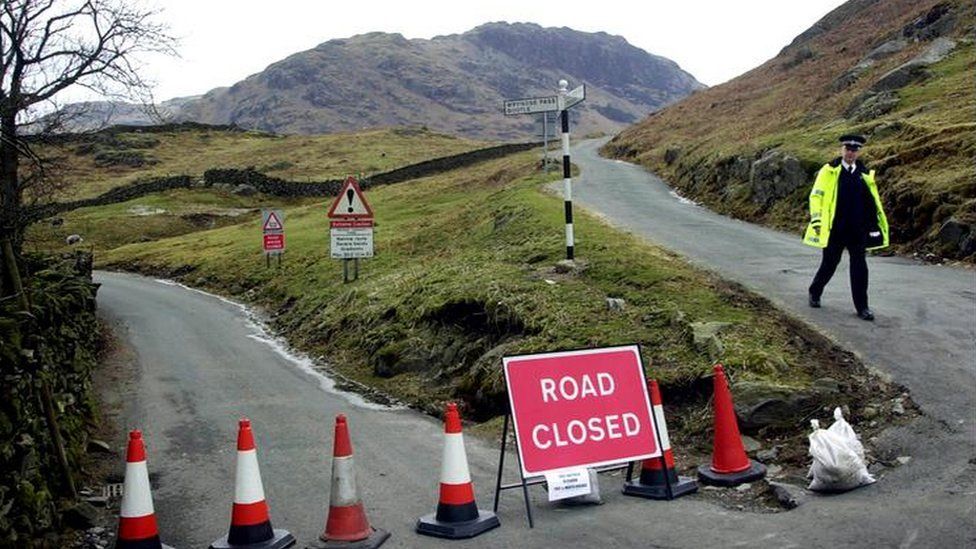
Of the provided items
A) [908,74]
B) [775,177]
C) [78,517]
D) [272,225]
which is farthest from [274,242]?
[908,74]

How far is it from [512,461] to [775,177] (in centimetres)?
1643

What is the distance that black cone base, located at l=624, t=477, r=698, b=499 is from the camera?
22.4 feet

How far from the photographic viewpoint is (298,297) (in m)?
21.3

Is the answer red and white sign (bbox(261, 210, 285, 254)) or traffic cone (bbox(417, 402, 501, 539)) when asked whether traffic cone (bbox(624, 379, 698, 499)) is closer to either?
traffic cone (bbox(417, 402, 501, 539))

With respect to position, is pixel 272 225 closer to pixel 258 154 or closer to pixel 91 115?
pixel 91 115

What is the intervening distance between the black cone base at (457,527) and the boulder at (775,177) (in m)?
17.3

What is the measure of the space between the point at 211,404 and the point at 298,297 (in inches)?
381

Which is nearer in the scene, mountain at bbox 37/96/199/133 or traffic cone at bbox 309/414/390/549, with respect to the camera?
traffic cone at bbox 309/414/390/549

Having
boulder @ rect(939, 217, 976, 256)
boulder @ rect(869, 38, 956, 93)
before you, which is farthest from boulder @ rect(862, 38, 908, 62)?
boulder @ rect(939, 217, 976, 256)

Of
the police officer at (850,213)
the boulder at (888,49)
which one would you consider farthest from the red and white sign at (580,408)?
the boulder at (888,49)

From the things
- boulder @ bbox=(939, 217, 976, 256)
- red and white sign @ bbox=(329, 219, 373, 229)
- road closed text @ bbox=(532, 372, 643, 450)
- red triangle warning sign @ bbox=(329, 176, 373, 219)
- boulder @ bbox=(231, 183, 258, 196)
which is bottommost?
road closed text @ bbox=(532, 372, 643, 450)

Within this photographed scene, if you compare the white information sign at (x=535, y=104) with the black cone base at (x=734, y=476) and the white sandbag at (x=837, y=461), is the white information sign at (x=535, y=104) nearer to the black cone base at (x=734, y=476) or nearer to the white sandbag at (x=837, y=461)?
the black cone base at (x=734, y=476)

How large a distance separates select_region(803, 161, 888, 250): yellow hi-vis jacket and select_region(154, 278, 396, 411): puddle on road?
541 cm

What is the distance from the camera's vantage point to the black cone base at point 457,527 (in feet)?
20.1
